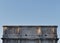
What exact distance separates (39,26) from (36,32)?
1.01 meters

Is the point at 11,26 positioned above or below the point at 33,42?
above

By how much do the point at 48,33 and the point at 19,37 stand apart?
4308 mm

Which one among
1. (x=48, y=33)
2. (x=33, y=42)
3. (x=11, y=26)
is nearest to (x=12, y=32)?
(x=11, y=26)

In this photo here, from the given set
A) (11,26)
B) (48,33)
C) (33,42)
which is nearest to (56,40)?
(48,33)

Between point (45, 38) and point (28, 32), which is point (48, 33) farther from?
point (28, 32)

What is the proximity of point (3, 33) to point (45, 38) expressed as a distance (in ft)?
20.5

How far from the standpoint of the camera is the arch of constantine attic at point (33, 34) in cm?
2878

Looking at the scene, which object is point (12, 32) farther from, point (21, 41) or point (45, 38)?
point (45, 38)

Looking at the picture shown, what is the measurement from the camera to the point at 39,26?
28.7 m

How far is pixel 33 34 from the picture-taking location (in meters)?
28.9

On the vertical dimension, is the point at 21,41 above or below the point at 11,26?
below

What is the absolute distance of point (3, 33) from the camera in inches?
1145

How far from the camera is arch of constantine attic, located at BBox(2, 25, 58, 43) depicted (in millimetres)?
28781

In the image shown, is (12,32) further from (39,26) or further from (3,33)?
(39,26)
